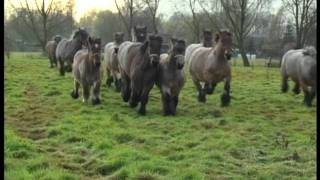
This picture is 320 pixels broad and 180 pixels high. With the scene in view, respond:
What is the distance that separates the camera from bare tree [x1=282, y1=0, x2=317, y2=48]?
1491 inches

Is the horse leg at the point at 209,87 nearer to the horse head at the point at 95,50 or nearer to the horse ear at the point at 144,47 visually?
the horse ear at the point at 144,47

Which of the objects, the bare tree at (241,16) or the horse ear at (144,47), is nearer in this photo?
the horse ear at (144,47)

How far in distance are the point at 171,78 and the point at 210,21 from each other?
116 feet

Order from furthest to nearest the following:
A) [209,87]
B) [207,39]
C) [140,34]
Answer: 1. [207,39]
2. [140,34]
3. [209,87]

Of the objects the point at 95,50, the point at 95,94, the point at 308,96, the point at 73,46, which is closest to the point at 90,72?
the point at 95,94

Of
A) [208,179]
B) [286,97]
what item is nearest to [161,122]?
[208,179]

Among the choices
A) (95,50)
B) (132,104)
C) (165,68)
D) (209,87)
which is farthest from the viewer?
(209,87)

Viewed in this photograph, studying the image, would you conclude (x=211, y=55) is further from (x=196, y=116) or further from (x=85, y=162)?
(x=85, y=162)

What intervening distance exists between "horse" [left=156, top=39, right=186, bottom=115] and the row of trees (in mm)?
26748

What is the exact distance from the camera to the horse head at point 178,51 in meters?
11.2

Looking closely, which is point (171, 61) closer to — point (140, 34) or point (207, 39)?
point (140, 34)

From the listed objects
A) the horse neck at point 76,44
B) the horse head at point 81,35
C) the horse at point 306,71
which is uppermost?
the horse head at point 81,35

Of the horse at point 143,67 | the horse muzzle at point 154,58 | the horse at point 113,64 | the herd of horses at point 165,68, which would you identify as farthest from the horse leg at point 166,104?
the horse at point 113,64

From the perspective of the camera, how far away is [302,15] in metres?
38.1
